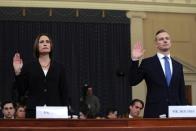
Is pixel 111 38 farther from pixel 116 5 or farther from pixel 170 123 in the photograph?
pixel 170 123

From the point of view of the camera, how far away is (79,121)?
114 inches

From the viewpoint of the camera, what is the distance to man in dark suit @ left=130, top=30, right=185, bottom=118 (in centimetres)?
371

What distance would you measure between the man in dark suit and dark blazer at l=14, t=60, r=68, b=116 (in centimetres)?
58

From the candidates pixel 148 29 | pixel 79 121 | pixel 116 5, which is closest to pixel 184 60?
pixel 148 29

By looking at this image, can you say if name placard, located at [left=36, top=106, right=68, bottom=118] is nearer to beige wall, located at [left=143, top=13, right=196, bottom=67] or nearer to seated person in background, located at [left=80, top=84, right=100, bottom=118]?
seated person in background, located at [left=80, top=84, right=100, bottom=118]

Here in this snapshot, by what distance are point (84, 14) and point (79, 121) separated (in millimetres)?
10260

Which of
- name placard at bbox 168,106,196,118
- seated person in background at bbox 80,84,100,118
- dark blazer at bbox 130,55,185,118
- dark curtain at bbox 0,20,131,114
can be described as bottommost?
seated person in background at bbox 80,84,100,118

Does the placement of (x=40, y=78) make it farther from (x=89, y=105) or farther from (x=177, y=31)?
(x=177, y=31)

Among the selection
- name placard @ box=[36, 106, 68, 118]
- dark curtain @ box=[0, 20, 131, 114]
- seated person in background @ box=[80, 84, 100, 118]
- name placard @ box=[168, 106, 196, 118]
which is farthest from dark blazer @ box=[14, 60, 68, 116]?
dark curtain @ box=[0, 20, 131, 114]

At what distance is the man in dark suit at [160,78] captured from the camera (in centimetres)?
371

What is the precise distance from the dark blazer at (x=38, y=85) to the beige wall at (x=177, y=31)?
31.7 feet

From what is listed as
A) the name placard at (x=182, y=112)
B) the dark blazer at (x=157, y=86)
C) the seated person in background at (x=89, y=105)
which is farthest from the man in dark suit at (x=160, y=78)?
the seated person in background at (x=89, y=105)

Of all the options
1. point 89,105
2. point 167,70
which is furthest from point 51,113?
point 89,105

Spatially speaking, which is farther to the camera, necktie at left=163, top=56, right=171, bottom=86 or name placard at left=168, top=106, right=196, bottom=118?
necktie at left=163, top=56, right=171, bottom=86
